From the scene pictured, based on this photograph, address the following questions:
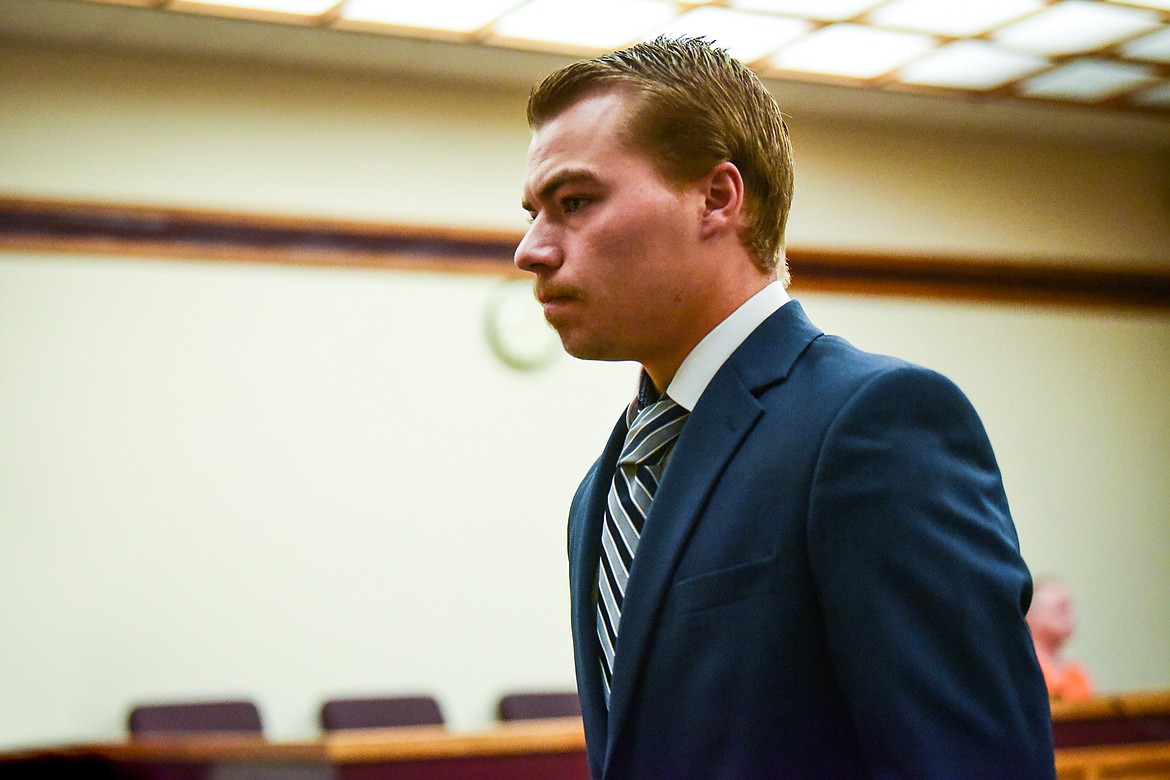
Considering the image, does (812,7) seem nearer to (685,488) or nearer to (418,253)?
(418,253)

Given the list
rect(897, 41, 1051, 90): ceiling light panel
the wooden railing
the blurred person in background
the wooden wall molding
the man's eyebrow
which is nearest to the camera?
the man's eyebrow

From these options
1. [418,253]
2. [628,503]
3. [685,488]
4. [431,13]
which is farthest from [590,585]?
[418,253]

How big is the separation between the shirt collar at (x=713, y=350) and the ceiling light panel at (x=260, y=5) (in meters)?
4.28

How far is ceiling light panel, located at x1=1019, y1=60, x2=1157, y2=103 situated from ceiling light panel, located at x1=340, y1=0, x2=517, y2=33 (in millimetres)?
2798

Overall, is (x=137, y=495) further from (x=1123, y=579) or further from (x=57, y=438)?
(x=1123, y=579)

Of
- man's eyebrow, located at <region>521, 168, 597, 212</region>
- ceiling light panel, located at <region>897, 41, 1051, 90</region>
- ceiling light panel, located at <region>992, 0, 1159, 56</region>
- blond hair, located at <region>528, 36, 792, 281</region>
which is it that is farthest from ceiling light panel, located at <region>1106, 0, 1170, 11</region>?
man's eyebrow, located at <region>521, 168, 597, 212</region>

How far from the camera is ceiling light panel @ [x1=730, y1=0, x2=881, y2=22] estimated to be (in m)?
5.39

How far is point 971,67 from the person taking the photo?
6.24 metres

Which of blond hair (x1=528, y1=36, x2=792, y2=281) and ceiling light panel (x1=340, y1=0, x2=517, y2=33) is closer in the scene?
blond hair (x1=528, y1=36, x2=792, y2=281)

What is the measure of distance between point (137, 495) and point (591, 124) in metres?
4.84

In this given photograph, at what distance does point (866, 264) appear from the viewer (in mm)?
7258

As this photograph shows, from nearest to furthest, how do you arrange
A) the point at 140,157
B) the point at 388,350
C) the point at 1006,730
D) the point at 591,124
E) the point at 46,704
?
the point at 1006,730, the point at 591,124, the point at 46,704, the point at 140,157, the point at 388,350

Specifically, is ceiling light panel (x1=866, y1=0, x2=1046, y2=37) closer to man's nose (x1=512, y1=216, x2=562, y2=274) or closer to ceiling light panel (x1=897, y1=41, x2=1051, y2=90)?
ceiling light panel (x1=897, y1=41, x2=1051, y2=90)

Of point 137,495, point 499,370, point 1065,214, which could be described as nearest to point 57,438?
point 137,495
